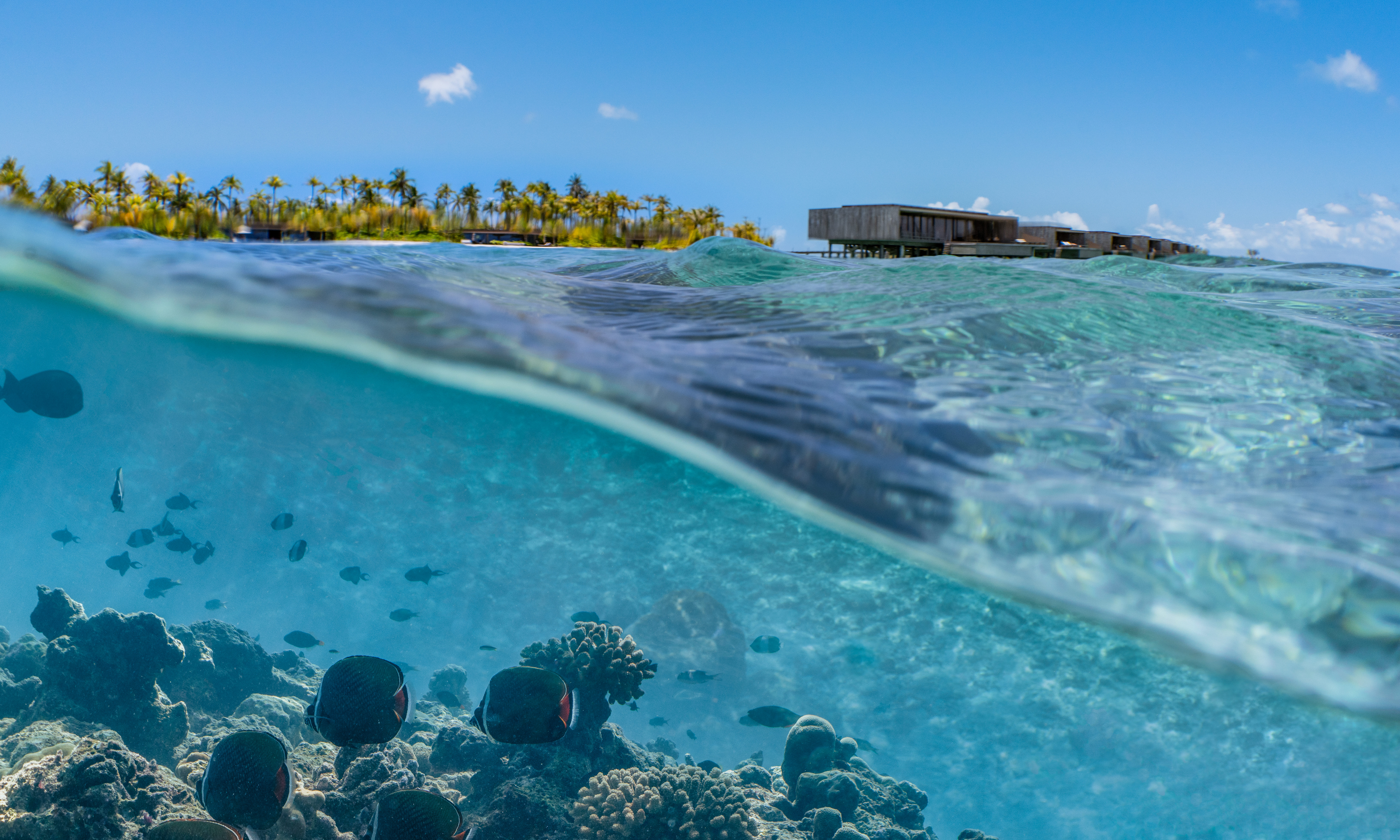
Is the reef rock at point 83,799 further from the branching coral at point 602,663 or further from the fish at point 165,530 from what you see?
the branching coral at point 602,663

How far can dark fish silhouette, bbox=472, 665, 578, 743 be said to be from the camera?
9188 millimetres

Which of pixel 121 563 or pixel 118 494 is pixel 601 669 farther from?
pixel 121 563

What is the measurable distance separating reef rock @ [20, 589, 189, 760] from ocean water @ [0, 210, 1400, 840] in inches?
189

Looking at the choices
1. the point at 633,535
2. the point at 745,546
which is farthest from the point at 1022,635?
the point at 633,535

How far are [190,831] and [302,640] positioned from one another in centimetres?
441

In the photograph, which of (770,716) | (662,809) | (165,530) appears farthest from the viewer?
(165,530)

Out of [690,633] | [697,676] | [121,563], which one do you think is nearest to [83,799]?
[121,563]

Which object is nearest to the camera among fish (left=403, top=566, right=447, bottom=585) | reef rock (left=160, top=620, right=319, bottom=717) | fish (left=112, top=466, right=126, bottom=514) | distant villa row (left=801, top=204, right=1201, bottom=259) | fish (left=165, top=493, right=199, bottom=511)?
fish (left=112, top=466, right=126, bottom=514)

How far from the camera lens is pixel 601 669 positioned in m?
11.2

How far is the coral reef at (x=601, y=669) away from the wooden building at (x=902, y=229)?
82.5 ft

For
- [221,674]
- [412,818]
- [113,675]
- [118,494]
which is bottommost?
[221,674]

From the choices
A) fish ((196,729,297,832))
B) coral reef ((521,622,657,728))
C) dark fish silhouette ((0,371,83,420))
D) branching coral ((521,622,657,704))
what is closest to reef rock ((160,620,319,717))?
dark fish silhouette ((0,371,83,420))

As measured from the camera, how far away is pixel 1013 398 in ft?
13.9

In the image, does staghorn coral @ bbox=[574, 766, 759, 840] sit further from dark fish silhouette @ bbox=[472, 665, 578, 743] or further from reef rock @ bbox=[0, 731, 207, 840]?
reef rock @ bbox=[0, 731, 207, 840]
